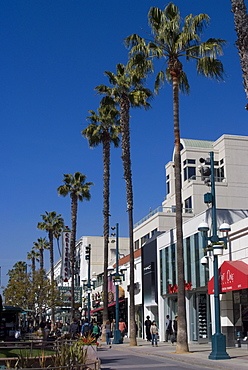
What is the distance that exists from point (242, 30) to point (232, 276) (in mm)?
12184

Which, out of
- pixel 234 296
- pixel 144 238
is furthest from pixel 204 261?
pixel 144 238

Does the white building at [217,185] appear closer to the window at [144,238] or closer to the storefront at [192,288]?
the window at [144,238]

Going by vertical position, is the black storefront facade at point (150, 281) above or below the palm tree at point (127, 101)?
below

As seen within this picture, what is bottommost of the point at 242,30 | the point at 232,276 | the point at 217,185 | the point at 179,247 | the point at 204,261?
the point at 232,276

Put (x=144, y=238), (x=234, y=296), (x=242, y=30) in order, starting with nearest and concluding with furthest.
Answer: (x=242, y=30) < (x=234, y=296) < (x=144, y=238)

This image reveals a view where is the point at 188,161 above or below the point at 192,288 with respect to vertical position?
above

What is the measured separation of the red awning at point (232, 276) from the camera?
22219 mm

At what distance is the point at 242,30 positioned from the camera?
14883 millimetres

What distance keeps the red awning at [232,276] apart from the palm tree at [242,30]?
10297mm

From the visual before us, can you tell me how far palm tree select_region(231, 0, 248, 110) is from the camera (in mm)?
14752

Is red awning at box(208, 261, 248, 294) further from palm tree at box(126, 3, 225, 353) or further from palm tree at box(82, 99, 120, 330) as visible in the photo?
palm tree at box(82, 99, 120, 330)

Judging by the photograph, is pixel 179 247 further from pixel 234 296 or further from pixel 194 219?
pixel 194 219

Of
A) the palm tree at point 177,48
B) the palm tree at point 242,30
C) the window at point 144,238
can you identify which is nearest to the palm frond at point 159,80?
the palm tree at point 177,48

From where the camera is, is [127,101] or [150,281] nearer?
[127,101]
